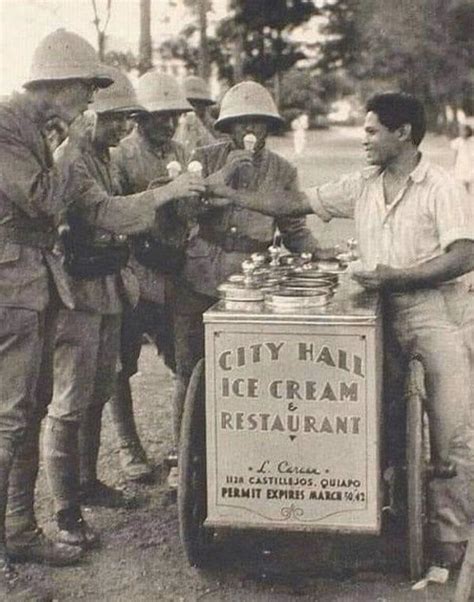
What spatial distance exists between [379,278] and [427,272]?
0.17 m

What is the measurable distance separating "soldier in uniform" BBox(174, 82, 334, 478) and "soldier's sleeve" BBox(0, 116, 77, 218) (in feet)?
3.78

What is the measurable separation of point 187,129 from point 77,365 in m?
4.44

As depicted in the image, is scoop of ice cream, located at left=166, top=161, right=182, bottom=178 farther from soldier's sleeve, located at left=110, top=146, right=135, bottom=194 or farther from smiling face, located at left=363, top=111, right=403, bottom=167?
smiling face, located at left=363, top=111, right=403, bottom=167

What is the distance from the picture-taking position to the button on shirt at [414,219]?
358 centimetres

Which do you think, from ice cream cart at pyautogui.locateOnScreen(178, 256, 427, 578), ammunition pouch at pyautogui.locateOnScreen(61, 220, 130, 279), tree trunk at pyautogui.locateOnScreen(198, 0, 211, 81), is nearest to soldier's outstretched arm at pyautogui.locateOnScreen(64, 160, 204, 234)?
ammunition pouch at pyautogui.locateOnScreen(61, 220, 130, 279)

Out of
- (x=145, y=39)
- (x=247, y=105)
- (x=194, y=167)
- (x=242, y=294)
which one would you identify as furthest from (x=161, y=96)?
(x=145, y=39)

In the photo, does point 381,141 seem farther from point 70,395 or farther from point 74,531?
point 74,531

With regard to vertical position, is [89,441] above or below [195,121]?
below

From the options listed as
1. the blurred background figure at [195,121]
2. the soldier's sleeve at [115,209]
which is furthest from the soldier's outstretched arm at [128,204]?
the blurred background figure at [195,121]

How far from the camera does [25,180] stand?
136 inches

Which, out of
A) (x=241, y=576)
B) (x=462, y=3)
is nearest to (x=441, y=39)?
(x=462, y=3)

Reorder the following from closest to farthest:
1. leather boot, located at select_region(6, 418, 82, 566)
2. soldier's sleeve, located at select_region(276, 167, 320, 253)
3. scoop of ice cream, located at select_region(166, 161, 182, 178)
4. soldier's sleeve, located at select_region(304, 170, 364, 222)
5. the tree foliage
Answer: leather boot, located at select_region(6, 418, 82, 566), soldier's sleeve, located at select_region(304, 170, 364, 222), scoop of ice cream, located at select_region(166, 161, 182, 178), soldier's sleeve, located at select_region(276, 167, 320, 253), the tree foliage

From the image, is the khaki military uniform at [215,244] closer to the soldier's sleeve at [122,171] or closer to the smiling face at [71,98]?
the soldier's sleeve at [122,171]

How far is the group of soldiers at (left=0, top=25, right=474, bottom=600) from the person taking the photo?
11.7 feet
